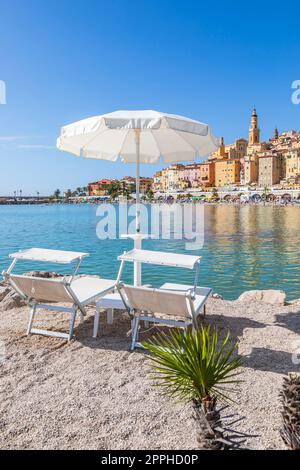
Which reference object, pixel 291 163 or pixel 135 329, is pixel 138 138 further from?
pixel 291 163

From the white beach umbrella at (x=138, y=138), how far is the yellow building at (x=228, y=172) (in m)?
115

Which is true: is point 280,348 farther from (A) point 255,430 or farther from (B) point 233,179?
(B) point 233,179

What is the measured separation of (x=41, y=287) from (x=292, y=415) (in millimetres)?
2804

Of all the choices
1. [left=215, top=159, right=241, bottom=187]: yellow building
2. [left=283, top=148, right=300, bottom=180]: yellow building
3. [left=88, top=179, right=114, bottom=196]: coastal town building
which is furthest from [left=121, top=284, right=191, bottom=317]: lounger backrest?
[left=88, top=179, right=114, bottom=196]: coastal town building

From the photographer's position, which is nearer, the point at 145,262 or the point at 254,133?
the point at 145,262

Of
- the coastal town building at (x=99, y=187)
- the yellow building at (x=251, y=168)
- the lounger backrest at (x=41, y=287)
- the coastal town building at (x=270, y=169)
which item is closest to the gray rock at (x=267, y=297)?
the lounger backrest at (x=41, y=287)

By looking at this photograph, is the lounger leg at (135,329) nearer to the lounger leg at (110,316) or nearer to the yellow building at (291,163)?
the lounger leg at (110,316)

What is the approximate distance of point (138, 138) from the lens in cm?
489

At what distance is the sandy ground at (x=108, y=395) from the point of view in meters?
2.45

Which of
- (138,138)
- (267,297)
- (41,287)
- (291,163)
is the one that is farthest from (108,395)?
(291,163)

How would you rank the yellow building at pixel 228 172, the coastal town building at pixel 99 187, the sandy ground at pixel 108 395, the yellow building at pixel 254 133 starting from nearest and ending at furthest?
the sandy ground at pixel 108 395 → the yellow building at pixel 228 172 → the yellow building at pixel 254 133 → the coastal town building at pixel 99 187

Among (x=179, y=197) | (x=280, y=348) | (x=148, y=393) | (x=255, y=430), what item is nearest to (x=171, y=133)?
(x=280, y=348)

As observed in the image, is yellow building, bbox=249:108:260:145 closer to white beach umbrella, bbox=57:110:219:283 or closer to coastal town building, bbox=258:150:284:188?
coastal town building, bbox=258:150:284:188
